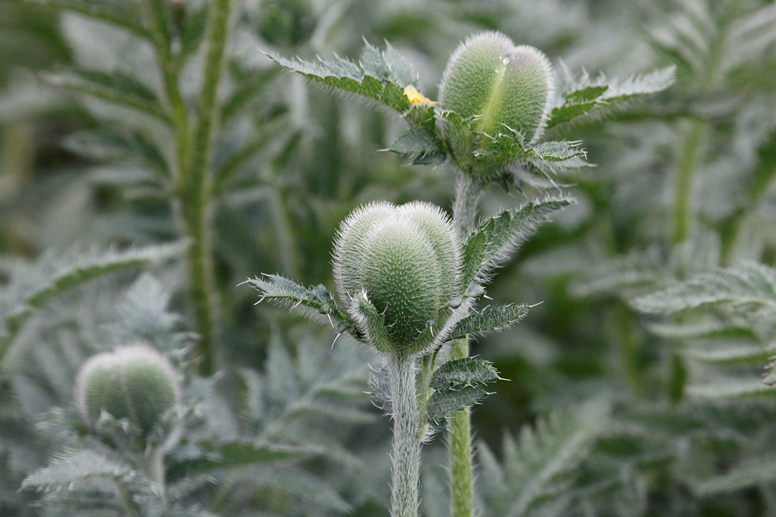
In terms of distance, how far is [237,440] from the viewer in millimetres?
1819

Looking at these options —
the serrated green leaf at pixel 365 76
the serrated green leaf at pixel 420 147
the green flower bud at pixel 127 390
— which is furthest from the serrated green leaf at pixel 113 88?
the serrated green leaf at pixel 420 147

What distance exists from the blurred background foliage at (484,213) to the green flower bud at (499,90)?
0.43 meters

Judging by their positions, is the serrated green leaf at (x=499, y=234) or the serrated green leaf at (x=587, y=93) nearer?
the serrated green leaf at (x=499, y=234)

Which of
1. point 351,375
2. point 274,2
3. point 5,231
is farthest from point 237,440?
point 5,231

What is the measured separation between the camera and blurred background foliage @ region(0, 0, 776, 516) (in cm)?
221

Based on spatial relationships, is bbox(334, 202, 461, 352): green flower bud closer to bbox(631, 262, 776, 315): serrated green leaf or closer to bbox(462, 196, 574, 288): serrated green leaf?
bbox(462, 196, 574, 288): serrated green leaf

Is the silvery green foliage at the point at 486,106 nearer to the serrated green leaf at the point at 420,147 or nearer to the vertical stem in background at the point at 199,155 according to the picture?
the serrated green leaf at the point at 420,147

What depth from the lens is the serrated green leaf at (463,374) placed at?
1439 mm

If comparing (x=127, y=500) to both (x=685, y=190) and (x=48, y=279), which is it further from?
(x=685, y=190)

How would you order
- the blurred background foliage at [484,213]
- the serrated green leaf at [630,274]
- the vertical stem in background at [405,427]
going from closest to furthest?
the vertical stem in background at [405,427] → the blurred background foliage at [484,213] → the serrated green leaf at [630,274]

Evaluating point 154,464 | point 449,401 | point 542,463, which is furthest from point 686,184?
point 154,464

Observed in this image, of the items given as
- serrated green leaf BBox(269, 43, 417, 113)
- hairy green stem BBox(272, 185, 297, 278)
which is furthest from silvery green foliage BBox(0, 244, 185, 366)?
serrated green leaf BBox(269, 43, 417, 113)

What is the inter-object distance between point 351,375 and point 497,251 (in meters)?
0.71

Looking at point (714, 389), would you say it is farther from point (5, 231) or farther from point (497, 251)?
point (5, 231)
